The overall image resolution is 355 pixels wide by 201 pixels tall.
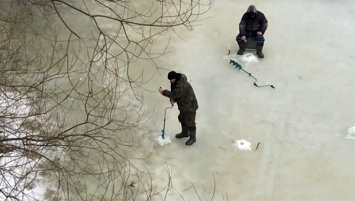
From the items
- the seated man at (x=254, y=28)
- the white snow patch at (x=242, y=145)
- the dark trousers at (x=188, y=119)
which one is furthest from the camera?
the seated man at (x=254, y=28)

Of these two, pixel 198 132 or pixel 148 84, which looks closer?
pixel 198 132

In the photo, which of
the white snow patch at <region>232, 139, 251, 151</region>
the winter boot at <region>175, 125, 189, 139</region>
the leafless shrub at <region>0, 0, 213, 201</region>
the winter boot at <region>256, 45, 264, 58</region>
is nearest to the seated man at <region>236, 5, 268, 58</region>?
the winter boot at <region>256, 45, 264, 58</region>

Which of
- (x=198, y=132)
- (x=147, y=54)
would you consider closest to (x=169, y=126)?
(x=198, y=132)

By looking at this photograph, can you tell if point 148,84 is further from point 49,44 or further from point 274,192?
point 274,192

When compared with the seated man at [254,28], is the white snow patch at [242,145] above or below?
below

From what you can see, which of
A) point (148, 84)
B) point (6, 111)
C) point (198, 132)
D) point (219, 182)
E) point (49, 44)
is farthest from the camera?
point (49, 44)

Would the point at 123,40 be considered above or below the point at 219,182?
above

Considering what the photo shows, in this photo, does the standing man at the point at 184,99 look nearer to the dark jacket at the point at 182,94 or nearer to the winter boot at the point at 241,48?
the dark jacket at the point at 182,94

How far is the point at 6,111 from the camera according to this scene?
806 centimetres

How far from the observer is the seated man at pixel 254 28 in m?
10.6

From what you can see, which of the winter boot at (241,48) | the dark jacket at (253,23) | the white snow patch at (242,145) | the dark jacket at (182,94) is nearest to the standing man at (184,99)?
the dark jacket at (182,94)

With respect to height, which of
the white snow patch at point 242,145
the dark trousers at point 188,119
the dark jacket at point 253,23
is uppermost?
the dark jacket at point 253,23

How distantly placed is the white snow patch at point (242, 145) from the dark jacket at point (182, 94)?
0.92 m

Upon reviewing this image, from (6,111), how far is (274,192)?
3.72m
